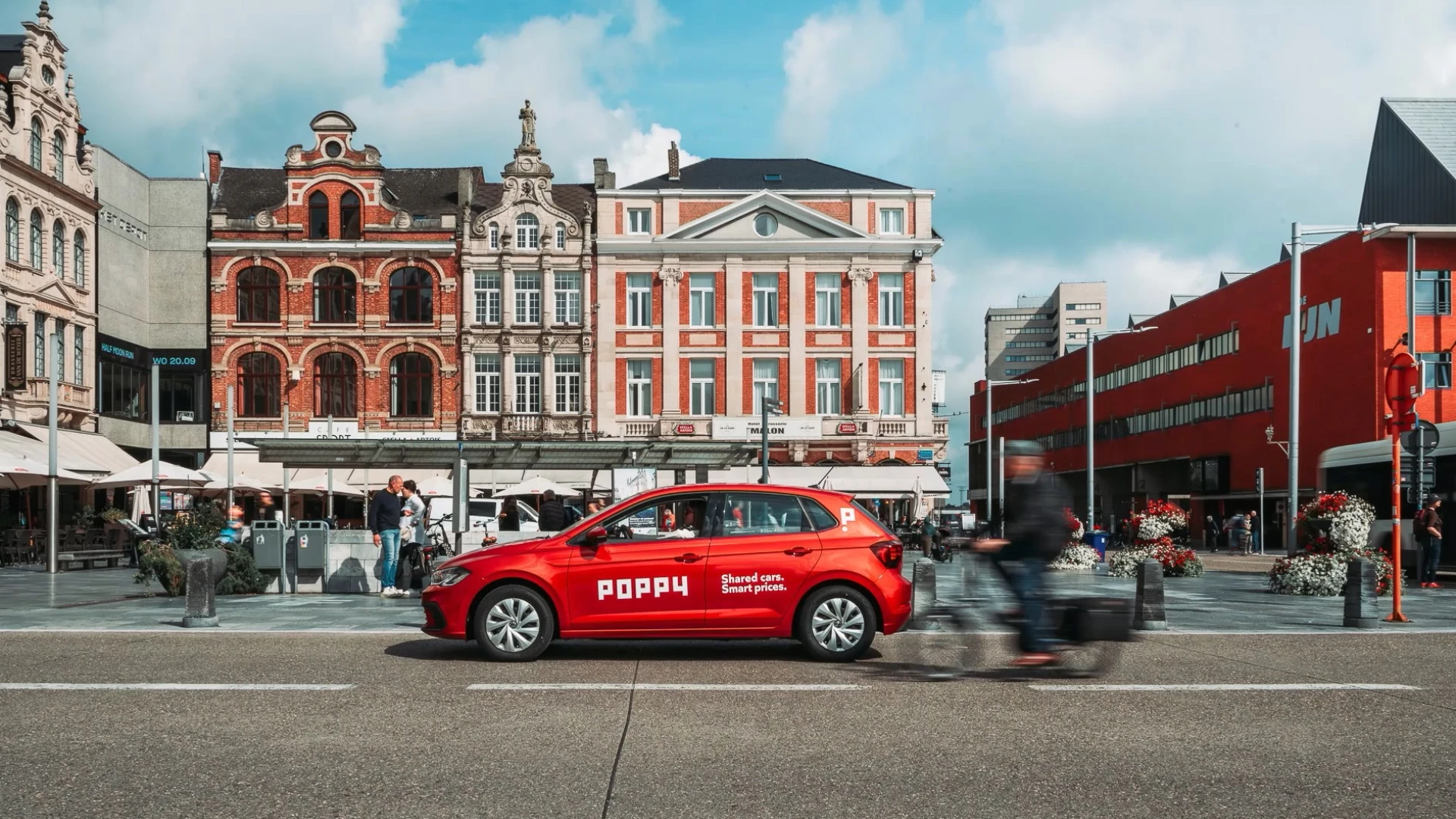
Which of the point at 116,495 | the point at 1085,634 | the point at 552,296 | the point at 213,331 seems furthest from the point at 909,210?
the point at 1085,634

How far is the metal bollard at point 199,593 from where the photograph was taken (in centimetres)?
1434

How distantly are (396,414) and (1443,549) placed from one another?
36002mm

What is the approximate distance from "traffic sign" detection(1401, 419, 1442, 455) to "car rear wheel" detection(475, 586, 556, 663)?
1249cm

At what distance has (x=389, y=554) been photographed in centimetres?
1895

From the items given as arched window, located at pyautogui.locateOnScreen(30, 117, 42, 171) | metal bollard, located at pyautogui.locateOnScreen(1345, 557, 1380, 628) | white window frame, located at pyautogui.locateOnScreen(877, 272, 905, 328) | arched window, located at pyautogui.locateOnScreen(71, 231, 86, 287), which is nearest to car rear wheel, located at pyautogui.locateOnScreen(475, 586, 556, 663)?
metal bollard, located at pyautogui.locateOnScreen(1345, 557, 1380, 628)

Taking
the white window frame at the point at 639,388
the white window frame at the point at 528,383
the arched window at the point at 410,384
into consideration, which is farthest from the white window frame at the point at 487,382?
the white window frame at the point at 639,388

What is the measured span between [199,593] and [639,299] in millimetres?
36864

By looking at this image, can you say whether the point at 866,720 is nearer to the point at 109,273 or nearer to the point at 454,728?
the point at 454,728

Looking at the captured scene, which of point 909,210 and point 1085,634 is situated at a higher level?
point 909,210

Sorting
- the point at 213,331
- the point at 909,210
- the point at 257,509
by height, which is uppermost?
the point at 909,210

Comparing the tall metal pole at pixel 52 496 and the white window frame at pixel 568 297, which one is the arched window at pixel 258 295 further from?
the tall metal pole at pixel 52 496

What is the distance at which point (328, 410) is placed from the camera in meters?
49.3

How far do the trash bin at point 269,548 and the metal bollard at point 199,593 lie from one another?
5.19 m

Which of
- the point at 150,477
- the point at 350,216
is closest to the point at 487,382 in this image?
the point at 350,216
